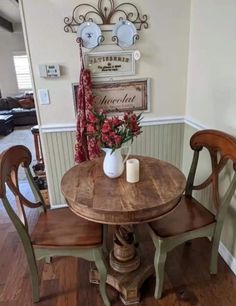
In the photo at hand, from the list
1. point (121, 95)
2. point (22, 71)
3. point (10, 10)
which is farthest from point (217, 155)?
point (22, 71)

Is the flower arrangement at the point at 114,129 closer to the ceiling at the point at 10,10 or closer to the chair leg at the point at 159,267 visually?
the chair leg at the point at 159,267

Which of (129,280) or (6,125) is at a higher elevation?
(6,125)

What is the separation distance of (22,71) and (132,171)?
320 inches

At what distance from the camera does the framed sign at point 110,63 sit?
209 cm

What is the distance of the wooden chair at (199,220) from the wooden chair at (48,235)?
0.33m

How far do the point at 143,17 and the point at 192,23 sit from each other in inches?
16.0

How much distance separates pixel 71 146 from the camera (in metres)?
2.34

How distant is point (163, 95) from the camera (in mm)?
2299

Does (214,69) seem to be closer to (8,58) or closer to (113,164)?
(113,164)

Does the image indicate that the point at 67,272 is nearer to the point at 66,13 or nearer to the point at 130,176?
the point at 130,176

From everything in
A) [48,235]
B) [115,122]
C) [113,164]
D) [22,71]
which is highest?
[22,71]

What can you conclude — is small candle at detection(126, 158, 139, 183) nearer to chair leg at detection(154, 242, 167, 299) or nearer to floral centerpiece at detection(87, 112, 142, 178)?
floral centerpiece at detection(87, 112, 142, 178)

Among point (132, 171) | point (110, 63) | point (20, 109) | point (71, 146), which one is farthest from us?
point (20, 109)

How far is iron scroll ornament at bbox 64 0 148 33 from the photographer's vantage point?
1.98 m
